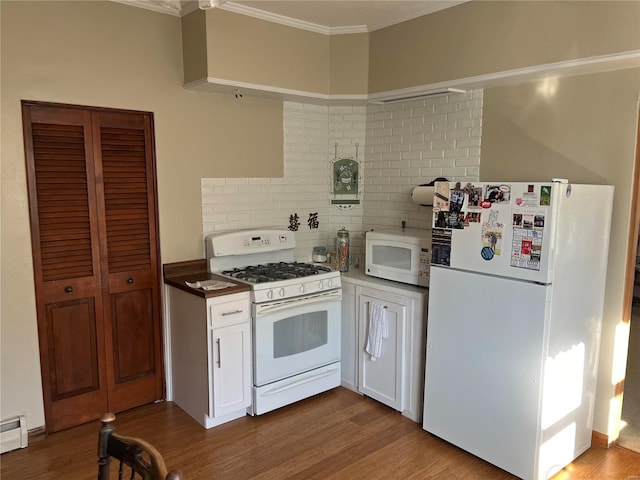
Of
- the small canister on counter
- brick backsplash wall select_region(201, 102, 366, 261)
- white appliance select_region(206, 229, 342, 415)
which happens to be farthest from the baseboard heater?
the small canister on counter

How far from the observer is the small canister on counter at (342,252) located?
12.5 feet

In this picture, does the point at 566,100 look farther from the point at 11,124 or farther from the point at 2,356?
the point at 2,356

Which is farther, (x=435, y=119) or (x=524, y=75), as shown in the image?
(x=435, y=119)

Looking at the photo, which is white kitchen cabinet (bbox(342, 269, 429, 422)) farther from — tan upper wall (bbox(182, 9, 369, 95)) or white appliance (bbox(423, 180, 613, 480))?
tan upper wall (bbox(182, 9, 369, 95))

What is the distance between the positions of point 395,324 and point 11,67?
8.87ft

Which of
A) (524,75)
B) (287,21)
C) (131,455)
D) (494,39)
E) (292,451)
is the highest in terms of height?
(287,21)

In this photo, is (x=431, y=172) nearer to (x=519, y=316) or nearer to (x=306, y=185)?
(x=306, y=185)

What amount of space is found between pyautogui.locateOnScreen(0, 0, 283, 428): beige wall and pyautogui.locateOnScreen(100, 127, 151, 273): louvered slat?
0.41 ft

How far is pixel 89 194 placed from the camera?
9.94 ft

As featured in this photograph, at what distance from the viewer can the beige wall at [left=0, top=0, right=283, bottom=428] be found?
274 centimetres

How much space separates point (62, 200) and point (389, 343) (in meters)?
2.23

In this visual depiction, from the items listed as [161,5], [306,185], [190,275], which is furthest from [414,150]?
[161,5]

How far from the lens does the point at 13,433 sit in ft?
9.33

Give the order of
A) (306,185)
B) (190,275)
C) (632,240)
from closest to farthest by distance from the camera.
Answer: (632,240), (190,275), (306,185)
